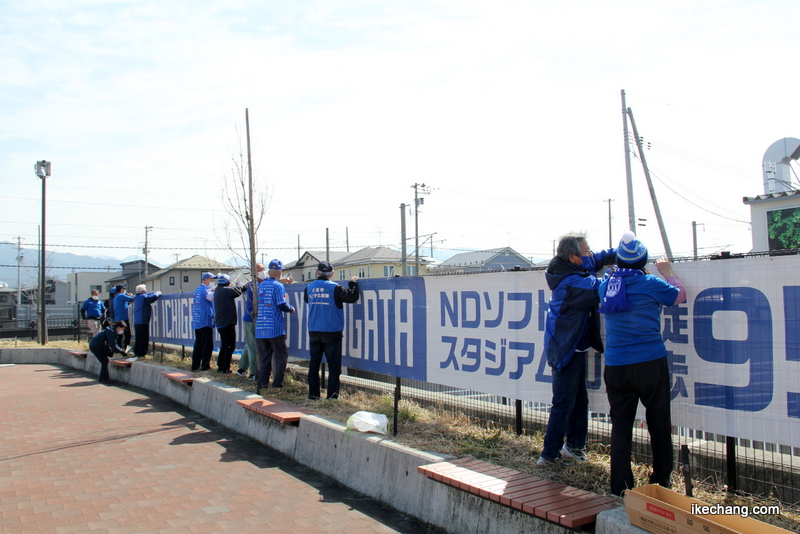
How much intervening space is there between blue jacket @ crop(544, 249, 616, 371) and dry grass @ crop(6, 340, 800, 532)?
0.78m

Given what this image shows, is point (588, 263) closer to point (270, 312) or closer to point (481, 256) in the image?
point (270, 312)

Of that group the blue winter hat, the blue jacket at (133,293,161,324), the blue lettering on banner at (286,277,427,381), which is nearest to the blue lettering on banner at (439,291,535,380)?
the blue lettering on banner at (286,277,427,381)

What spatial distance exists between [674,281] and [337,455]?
350 centimetres

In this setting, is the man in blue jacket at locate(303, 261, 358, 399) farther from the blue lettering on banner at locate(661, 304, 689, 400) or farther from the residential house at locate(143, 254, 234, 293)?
the residential house at locate(143, 254, 234, 293)

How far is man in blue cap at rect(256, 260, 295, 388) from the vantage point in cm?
848

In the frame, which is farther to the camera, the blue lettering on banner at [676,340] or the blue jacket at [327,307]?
the blue jacket at [327,307]

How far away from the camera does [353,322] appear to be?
760cm

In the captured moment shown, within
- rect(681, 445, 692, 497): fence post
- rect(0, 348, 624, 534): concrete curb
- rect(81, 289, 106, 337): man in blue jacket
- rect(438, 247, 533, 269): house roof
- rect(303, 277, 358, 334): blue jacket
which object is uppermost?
rect(438, 247, 533, 269): house roof

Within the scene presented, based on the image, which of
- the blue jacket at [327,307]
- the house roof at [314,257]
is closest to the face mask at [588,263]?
the blue jacket at [327,307]

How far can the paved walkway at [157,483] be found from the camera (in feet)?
14.9

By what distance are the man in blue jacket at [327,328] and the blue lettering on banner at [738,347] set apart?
425 centimetres

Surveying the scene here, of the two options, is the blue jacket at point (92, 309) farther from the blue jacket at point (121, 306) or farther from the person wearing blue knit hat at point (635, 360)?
the person wearing blue knit hat at point (635, 360)

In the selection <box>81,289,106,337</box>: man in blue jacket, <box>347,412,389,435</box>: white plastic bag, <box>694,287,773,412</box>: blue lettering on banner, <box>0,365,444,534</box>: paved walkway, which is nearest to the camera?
<box>694,287,773,412</box>: blue lettering on banner

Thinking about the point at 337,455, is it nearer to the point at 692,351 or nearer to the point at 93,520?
the point at 93,520
